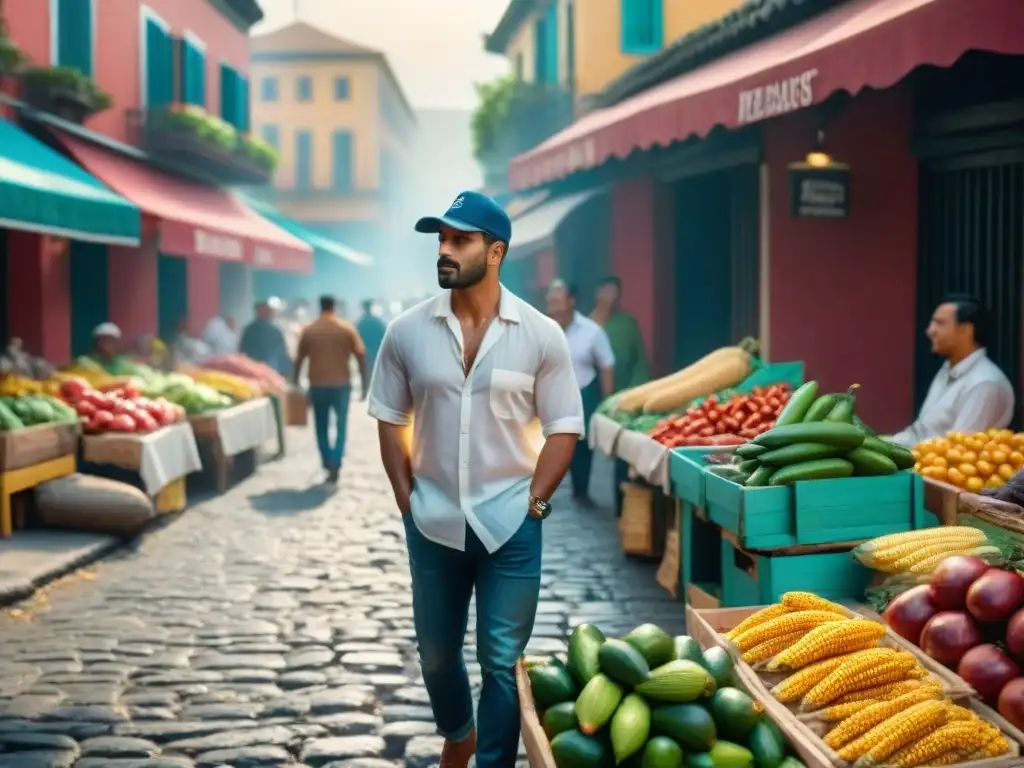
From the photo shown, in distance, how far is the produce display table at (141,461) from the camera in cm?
1028

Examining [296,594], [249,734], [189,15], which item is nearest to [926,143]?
[296,594]

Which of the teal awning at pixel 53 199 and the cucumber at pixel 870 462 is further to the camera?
the teal awning at pixel 53 199

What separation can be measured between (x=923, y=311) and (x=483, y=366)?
6229 mm

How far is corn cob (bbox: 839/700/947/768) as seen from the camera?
333 centimetres

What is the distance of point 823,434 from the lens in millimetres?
5559

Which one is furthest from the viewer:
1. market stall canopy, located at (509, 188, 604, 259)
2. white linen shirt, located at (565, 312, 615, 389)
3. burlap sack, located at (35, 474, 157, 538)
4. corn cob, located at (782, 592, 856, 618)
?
market stall canopy, located at (509, 188, 604, 259)

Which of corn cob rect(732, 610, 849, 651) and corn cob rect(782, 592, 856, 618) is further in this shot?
corn cob rect(782, 592, 856, 618)

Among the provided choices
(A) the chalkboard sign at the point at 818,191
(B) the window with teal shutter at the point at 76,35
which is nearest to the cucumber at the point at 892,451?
(A) the chalkboard sign at the point at 818,191

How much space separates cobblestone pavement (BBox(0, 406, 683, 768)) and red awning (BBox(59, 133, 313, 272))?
5181mm

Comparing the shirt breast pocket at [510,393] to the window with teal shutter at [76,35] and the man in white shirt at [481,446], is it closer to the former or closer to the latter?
the man in white shirt at [481,446]

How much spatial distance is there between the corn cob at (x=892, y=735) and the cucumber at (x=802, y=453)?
2174 millimetres

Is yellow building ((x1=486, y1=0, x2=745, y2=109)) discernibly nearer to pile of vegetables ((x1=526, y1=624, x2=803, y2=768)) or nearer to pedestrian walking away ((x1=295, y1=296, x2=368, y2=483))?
pedestrian walking away ((x1=295, y1=296, x2=368, y2=483))

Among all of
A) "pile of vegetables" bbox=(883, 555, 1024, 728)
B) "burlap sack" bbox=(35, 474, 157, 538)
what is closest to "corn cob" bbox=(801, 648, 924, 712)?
"pile of vegetables" bbox=(883, 555, 1024, 728)

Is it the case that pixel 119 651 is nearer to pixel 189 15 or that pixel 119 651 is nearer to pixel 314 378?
pixel 314 378
